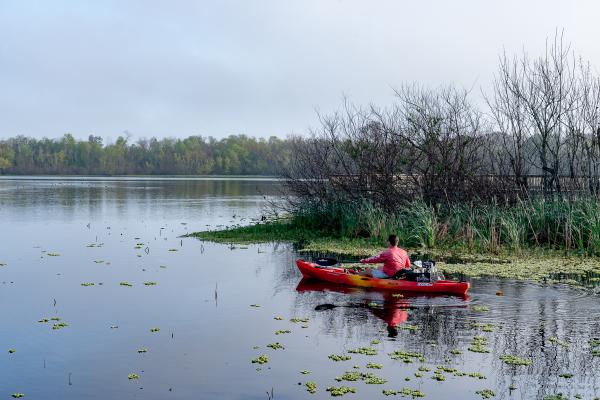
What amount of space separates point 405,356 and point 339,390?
5.91 ft

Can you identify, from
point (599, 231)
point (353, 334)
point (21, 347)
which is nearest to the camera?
point (21, 347)

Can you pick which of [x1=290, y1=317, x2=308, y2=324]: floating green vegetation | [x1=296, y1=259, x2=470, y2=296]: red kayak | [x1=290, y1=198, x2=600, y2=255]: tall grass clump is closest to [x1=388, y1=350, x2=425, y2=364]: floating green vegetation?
[x1=290, y1=317, x2=308, y2=324]: floating green vegetation

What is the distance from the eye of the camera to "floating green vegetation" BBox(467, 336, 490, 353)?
10664mm

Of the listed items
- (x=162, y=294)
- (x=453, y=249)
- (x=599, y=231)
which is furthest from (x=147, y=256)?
(x=599, y=231)

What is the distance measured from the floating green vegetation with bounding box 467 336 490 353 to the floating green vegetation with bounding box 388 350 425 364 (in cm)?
85

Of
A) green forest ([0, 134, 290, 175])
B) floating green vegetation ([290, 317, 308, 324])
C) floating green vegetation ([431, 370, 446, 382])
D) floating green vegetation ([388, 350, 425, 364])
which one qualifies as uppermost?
green forest ([0, 134, 290, 175])

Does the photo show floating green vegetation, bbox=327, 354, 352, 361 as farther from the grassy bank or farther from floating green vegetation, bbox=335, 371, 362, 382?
the grassy bank

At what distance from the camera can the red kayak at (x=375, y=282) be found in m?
14.8

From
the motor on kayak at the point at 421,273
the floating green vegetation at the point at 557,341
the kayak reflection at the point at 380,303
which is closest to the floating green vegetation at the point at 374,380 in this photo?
the kayak reflection at the point at 380,303

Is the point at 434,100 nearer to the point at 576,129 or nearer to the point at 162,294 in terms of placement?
the point at 576,129

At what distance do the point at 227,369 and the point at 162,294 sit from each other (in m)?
5.59

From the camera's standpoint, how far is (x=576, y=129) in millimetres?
25062

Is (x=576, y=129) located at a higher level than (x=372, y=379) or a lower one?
higher

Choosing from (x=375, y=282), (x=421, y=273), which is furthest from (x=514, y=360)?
(x=375, y=282)
